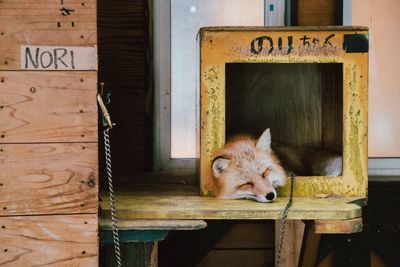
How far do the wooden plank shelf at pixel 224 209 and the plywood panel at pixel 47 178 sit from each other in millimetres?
198

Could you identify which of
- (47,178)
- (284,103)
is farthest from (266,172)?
(47,178)

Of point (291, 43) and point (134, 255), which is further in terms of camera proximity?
point (291, 43)

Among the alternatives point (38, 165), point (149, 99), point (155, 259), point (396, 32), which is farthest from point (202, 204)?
point (396, 32)

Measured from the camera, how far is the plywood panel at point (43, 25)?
188 cm

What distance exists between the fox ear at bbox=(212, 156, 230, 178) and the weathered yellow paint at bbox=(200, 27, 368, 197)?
0.03 meters

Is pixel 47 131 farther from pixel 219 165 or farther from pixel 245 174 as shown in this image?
pixel 245 174

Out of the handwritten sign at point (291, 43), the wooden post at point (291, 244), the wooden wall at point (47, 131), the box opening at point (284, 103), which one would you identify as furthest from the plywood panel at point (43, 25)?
the wooden post at point (291, 244)

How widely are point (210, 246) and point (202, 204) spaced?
129 centimetres

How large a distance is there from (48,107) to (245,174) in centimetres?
92

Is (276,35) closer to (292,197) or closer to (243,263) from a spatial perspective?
(292,197)

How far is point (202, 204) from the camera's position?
2.19m

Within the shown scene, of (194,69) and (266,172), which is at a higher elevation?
(194,69)

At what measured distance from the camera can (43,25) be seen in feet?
6.23

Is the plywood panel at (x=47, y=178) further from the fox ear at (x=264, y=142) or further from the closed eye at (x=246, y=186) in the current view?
the fox ear at (x=264, y=142)
